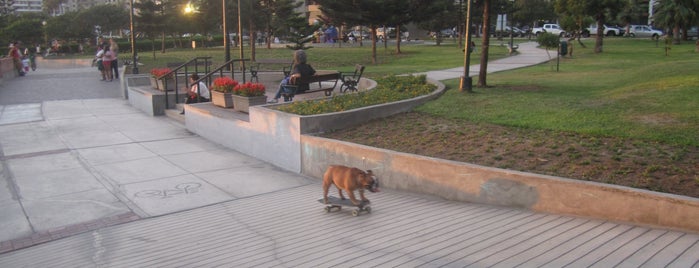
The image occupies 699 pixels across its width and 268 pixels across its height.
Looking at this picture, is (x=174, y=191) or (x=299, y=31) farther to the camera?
(x=299, y=31)

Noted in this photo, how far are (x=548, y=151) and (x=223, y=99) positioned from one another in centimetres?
718

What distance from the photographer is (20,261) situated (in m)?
5.15

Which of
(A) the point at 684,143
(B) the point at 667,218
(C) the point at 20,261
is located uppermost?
(A) the point at 684,143

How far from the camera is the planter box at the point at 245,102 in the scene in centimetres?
1101

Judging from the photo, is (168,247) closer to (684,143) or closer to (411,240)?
(411,240)

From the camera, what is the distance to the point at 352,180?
5.89m

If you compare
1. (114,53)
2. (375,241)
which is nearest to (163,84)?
(114,53)

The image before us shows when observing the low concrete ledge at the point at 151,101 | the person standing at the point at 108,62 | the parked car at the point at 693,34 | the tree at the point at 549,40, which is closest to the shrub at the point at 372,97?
the low concrete ledge at the point at 151,101

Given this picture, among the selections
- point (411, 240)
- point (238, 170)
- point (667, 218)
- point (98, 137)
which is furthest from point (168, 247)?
point (98, 137)

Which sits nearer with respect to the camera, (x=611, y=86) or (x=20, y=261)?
(x=20, y=261)

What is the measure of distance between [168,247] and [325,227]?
157 cm

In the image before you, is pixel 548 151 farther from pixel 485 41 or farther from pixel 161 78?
pixel 161 78

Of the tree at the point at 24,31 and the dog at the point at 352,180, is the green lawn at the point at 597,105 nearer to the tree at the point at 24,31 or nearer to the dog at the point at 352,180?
the dog at the point at 352,180

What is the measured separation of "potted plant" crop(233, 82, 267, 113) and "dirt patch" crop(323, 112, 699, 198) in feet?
9.24
